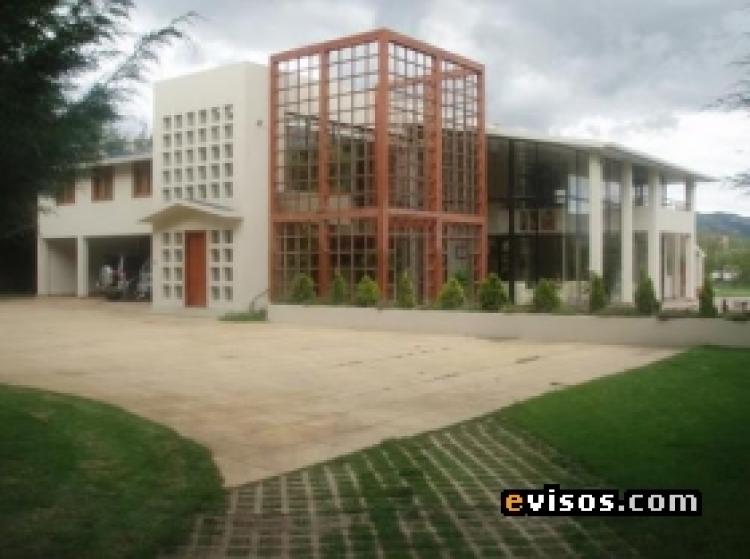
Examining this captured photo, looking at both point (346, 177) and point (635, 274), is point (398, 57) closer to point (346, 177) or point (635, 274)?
point (346, 177)

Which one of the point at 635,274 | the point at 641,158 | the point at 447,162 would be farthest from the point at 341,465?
the point at 635,274

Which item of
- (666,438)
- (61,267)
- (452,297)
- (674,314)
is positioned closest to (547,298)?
(452,297)

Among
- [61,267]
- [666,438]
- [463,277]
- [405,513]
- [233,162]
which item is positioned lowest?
[405,513]

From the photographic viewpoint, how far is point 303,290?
21.6 m

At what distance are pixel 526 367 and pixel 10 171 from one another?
8.69 meters

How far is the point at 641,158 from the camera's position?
82.0 feet

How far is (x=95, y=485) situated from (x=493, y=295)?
13185 millimetres

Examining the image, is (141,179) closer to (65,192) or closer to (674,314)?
(674,314)

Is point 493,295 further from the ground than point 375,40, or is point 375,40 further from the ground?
point 375,40

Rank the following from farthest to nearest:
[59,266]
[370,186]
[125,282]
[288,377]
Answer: [59,266] < [125,282] < [370,186] < [288,377]

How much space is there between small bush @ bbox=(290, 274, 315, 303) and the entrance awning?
118 inches

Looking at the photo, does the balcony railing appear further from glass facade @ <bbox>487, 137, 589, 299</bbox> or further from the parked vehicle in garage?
the parked vehicle in garage

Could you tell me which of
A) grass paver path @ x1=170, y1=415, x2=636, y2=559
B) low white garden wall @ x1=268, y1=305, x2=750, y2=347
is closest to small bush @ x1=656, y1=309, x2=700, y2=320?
low white garden wall @ x1=268, y1=305, x2=750, y2=347

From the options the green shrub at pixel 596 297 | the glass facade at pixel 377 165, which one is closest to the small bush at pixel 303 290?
the glass facade at pixel 377 165
